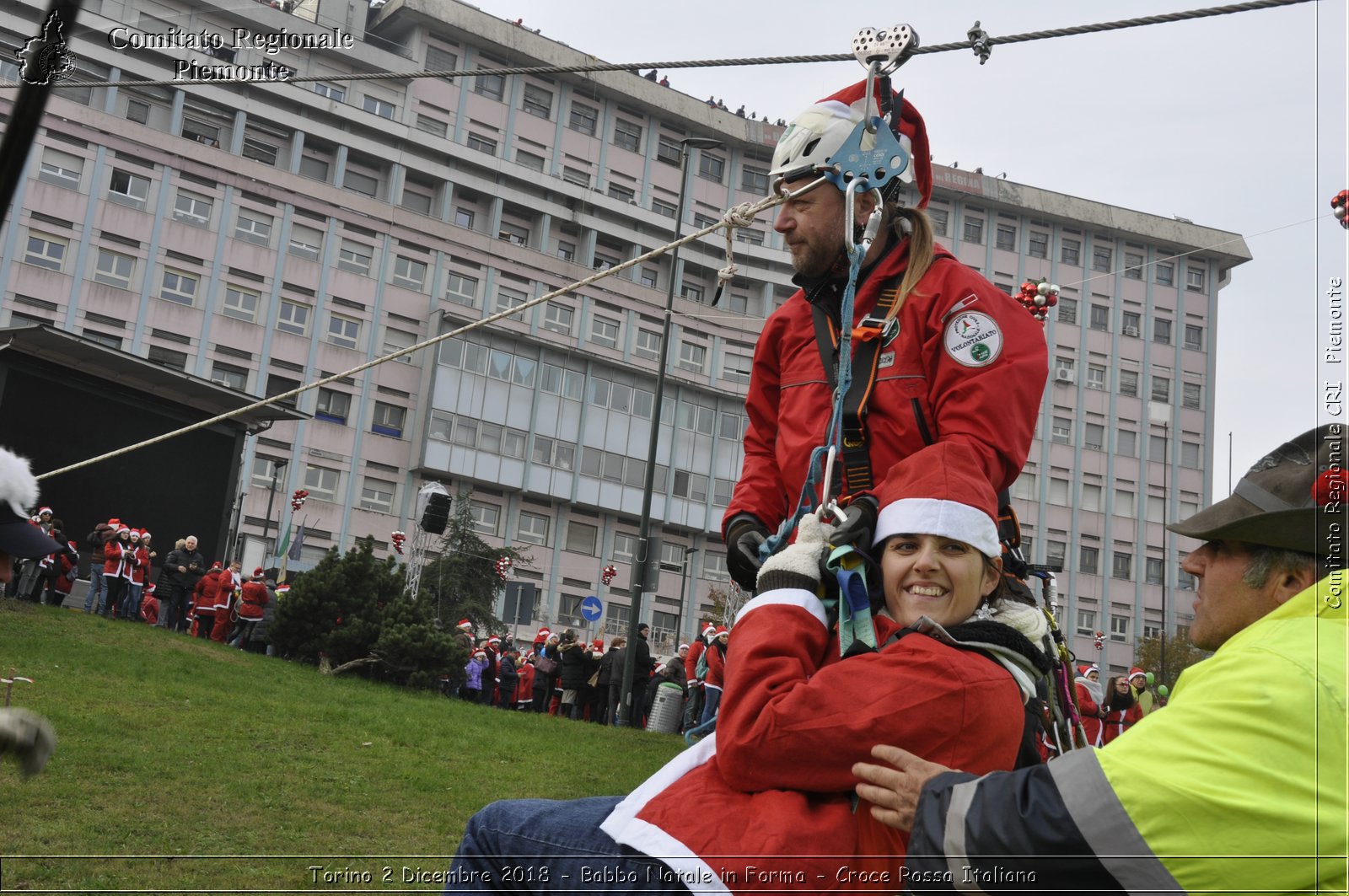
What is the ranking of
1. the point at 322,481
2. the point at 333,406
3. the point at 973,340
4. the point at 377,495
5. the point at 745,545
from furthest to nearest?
the point at 377,495 < the point at 333,406 < the point at 322,481 < the point at 745,545 < the point at 973,340

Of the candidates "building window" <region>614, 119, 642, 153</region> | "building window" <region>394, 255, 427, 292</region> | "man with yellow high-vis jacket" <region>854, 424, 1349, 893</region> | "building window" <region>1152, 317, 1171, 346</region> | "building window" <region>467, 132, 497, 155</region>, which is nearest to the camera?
"man with yellow high-vis jacket" <region>854, 424, 1349, 893</region>

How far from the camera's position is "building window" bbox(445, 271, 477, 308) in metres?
54.7

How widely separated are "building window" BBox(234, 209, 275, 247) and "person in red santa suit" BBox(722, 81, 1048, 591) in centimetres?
5009

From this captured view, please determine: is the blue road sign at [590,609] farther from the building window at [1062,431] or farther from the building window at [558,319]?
the building window at [1062,431]

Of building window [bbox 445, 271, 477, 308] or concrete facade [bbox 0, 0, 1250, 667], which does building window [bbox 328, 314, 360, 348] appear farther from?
building window [bbox 445, 271, 477, 308]

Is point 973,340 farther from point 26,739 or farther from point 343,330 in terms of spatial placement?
point 343,330

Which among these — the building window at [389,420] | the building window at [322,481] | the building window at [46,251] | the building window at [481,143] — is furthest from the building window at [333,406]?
the building window at [481,143]

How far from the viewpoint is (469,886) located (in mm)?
2859

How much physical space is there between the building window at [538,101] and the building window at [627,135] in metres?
3.21

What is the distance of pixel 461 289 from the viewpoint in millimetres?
55094

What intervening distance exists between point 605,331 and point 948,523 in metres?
54.8

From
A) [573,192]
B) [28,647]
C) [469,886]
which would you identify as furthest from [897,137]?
[573,192]

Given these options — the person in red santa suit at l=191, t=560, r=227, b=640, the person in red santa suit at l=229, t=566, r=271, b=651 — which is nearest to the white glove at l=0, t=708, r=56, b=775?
the person in red santa suit at l=229, t=566, r=271, b=651

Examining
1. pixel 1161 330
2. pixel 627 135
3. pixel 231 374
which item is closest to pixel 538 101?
pixel 627 135
